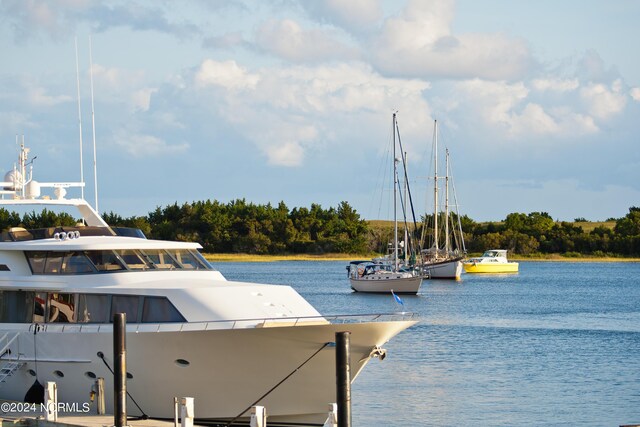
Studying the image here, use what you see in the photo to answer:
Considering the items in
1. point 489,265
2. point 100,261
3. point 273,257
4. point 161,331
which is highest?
point 273,257

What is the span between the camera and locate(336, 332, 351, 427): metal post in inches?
690

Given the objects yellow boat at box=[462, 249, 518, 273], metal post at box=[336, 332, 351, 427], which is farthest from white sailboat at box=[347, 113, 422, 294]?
metal post at box=[336, 332, 351, 427]

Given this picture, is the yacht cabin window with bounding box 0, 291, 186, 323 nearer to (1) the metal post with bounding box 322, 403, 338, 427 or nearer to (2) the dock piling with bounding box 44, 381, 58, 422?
(2) the dock piling with bounding box 44, 381, 58, 422

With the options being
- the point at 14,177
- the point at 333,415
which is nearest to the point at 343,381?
the point at 333,415

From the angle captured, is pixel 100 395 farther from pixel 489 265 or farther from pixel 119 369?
pixel 489 265

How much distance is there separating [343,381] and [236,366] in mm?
4424

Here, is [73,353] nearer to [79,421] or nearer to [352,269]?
[79,421]

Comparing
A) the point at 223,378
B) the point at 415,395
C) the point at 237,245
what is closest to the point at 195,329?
the point at 223,378

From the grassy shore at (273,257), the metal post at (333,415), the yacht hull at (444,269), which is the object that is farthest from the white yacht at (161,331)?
the grassy shore at (273,257)

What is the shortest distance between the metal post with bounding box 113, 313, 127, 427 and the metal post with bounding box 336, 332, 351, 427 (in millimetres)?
4404

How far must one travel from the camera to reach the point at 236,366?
2161cm

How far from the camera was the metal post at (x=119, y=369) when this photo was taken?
2005cm

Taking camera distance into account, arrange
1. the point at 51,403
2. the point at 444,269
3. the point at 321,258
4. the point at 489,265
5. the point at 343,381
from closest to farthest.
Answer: the point at 343,381 → the point at 51,403 → the point at 444,269 → the point at 489,265 → the point at 321,258

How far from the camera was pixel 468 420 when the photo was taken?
2781 centimetres
